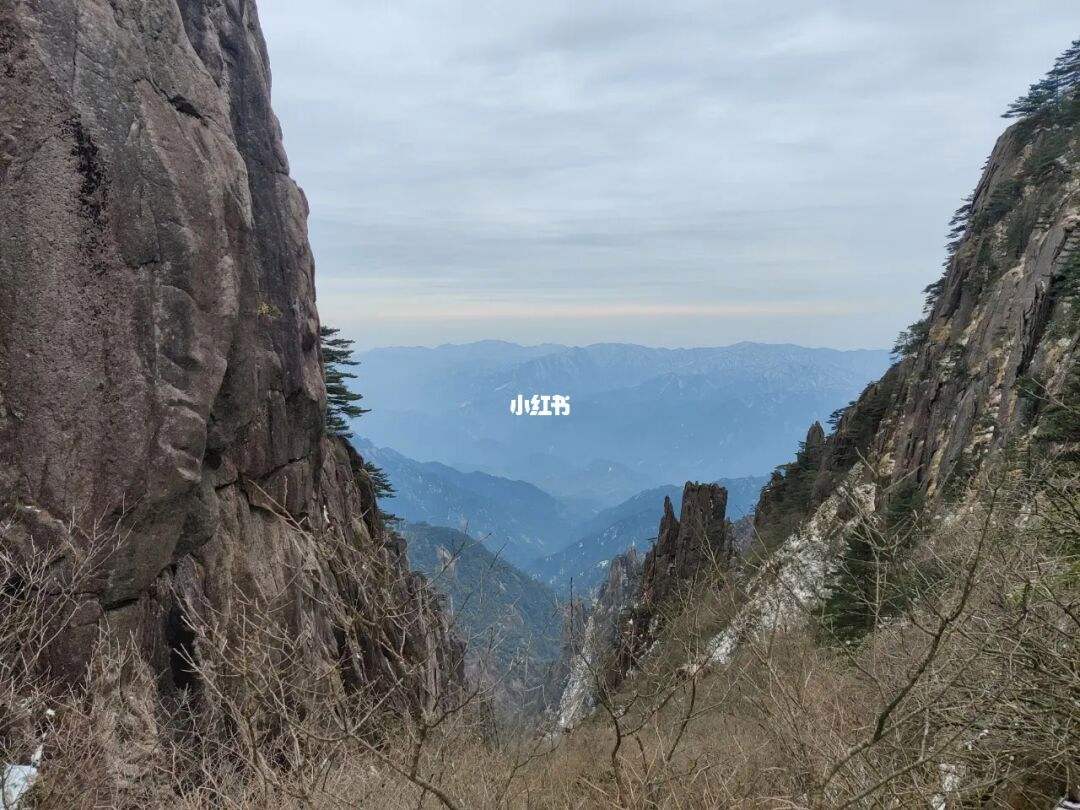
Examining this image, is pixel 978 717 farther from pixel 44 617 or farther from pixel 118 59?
pixel 118 59

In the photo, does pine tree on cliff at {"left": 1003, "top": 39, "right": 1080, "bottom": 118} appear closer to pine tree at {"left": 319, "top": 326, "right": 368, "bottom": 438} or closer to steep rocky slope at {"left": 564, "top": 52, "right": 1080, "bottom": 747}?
steep rocky slope at {"left": 564, "top": 52, "right": 1080, "bottom": 747}

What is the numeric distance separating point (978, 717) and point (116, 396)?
54.7ft

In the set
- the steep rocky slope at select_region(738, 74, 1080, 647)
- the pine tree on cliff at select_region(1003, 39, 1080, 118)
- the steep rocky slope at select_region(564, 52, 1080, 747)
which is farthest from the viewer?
the pine tree on cliff at select_region(1003, 39, 1080, 118)

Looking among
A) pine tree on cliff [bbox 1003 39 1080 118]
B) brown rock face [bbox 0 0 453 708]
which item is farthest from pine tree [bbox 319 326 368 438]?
pine tree on cliff [bbox 1003 39 1080 118]

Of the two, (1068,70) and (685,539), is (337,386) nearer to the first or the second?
(685,539)

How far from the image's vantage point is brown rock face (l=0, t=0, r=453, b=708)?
1395 cm

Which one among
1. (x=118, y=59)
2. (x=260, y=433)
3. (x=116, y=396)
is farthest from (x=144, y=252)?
(x=260, y=433)

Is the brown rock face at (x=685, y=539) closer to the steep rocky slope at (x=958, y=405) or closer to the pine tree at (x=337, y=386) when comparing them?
the steep rocky slope at (x=958, y=405)

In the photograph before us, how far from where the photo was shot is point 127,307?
50.1 feet

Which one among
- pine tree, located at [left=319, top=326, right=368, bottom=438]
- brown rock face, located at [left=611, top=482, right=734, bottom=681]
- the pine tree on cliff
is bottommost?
brown rock face, located at [left=611, top=482, right=734, bottom=681]

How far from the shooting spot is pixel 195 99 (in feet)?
58.1

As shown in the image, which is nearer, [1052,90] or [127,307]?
[127,307]

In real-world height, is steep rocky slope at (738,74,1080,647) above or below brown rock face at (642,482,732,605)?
above

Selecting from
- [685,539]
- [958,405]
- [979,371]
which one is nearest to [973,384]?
[979,371]
